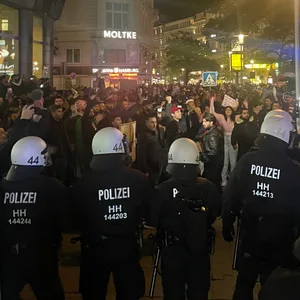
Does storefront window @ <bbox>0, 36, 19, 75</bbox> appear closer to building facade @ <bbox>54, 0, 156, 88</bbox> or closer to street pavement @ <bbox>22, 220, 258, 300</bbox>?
street pavement @ <bbox>22, 220, 258, 300</bbox>

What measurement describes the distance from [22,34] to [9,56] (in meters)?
1.52

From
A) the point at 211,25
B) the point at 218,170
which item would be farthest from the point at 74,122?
the point at 211,25

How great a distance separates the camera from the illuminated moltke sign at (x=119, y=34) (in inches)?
2032

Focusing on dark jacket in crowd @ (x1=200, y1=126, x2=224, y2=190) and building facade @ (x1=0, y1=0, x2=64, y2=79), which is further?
building facade @ (x1=0, y1=0, x2=64, y2=79)

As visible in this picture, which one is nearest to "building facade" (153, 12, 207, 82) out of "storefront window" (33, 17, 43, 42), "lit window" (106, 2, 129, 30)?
"lit window" (106, 2, 129, 30)

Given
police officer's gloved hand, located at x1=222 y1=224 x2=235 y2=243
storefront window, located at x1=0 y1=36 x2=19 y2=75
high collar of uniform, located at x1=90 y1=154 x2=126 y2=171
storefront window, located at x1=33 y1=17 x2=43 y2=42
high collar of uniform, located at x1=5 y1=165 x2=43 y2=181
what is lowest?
police officer's gloved hand, located at x1=222 y1=224 x2=235 y2=243

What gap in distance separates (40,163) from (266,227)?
2009 millimetres

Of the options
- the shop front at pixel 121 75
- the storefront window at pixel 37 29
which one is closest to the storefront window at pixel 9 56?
the storefront window at pixel 37 29

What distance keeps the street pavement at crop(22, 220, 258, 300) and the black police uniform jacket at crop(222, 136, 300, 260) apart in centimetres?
146

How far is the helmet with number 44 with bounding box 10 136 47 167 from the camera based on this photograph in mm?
4473

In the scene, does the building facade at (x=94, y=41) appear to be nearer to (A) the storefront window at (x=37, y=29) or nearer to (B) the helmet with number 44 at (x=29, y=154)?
(A) the storefront window at (x=37, y=29)

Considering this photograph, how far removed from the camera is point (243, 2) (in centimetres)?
2261

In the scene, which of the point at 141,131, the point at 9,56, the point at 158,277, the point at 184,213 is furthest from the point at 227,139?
the point at 9,56

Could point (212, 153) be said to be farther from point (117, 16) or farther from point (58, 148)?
point (117, 16)
